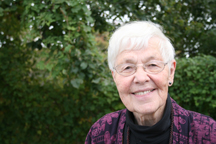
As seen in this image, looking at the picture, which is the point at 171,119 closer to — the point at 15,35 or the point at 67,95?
the point at 67,95

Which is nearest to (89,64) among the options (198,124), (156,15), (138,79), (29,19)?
(29,19)

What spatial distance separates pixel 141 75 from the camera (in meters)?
1.42

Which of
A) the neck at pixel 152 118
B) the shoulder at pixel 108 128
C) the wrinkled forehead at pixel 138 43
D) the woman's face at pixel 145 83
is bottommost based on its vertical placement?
the shoulder at pixel 108 128

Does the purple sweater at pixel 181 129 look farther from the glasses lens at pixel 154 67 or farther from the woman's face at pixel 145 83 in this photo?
the glasses lens at pixel 154 67

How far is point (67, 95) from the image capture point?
395cm

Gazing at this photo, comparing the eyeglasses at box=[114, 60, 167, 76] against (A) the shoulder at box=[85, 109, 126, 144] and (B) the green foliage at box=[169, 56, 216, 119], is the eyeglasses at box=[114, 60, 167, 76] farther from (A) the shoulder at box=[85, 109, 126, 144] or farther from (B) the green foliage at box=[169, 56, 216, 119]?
(B) the green foliage at box=[169, 56, 216, 119]

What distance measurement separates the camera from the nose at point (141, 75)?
1.42 metres

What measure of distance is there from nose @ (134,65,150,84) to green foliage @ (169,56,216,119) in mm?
2151

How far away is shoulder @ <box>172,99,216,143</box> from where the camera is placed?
1419 millimetres

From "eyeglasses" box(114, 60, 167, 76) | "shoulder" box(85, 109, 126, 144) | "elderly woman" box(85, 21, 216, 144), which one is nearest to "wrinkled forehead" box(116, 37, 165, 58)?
"elderly woman" box(85, 21, 216, 144)

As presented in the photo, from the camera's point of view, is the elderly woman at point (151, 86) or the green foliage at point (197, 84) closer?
the elderly woman at point (151, 86)

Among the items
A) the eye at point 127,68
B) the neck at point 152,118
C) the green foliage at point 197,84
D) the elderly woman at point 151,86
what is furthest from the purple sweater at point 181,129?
the green foliage at point 197,84

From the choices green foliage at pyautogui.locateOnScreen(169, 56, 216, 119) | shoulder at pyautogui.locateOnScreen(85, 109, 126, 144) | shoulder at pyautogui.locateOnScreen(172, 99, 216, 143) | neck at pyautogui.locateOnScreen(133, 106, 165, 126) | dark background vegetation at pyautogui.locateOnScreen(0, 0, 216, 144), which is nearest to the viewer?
shoulder at pyautogui.locateOnScreen(172, 99, 216, 143)

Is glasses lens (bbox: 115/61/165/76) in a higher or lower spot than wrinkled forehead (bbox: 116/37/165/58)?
lower
